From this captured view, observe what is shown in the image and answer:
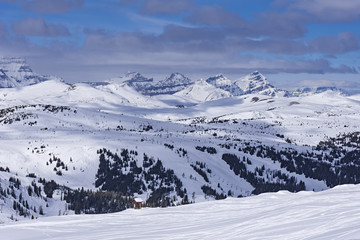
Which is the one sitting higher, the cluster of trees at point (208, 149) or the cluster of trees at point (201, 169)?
the cluster of trees at point (208, 149)

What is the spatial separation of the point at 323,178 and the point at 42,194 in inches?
2232

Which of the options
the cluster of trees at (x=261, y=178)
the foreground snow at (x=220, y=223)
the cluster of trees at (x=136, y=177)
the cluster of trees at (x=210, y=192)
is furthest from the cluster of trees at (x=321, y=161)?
the foreground snow at (x=220, y=223)

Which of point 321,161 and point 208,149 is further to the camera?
point 321,161

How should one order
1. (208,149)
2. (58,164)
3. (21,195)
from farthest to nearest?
(208,149), (58,164), (21,195)

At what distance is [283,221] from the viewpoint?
14.2m

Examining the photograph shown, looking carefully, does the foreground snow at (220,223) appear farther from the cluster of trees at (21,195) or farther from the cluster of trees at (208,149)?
the cluster of trees at (208,149)

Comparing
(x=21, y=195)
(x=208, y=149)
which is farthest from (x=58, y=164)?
(x=208, y=149)

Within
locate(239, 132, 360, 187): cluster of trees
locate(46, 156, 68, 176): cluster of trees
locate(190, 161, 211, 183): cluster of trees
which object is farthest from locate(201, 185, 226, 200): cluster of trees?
locate(239, 132, 360, 187): cluster of trees

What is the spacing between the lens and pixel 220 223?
16188 millimetres

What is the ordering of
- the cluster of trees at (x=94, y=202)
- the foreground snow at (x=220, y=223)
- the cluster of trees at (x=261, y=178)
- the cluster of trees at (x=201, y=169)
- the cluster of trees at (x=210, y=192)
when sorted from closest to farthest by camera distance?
the foreground snow at (x=220, y=223) < the cluster of trees at (x=94, y=202) < the cluster of trees at (x=210, y=192) < the cluster of trees at (x=201, y=169) < the cluster of trees at (x=261, y=178)

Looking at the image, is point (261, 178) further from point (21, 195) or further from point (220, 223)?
point (220, 223)

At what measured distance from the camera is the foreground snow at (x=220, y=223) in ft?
40.2

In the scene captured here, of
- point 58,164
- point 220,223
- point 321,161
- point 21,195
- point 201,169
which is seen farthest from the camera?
point 321,161

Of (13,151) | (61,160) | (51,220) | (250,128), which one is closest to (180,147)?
(61,160)
